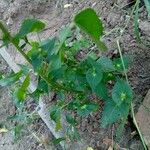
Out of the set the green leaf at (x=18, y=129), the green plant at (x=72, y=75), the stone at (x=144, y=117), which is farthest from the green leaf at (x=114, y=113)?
the green leaf at (x=18, y=129)

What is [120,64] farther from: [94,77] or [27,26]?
[27,26]

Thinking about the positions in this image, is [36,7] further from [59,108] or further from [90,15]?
[90,15]

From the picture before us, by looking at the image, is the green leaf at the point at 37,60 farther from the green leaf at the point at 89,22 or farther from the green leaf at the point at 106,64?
the green leaf at the point at 89,22

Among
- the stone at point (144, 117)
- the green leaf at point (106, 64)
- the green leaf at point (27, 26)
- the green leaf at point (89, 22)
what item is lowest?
the stone at point (144, 117)

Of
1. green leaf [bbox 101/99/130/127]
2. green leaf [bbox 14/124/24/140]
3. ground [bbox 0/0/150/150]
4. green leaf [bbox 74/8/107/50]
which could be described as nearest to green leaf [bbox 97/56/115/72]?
green leaf [bbox 101/99/130/127]

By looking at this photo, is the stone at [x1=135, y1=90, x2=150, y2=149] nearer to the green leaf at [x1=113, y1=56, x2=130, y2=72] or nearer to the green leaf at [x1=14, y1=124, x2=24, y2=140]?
the green leaf at [x1=113, y1=56, x2=130, y2=72]

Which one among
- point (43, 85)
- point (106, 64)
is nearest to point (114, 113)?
point (106, 64)
